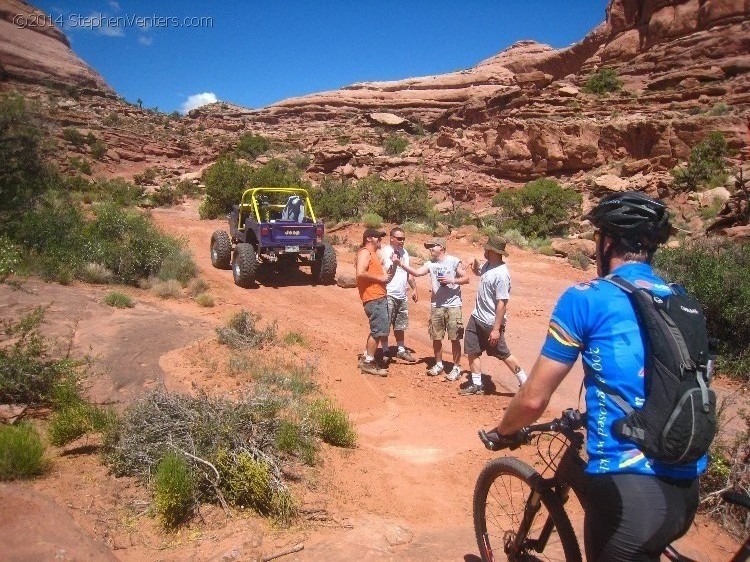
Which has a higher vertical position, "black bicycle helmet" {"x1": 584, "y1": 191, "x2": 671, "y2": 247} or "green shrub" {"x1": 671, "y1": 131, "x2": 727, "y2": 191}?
"green shrub" {"x1": 671, "y1": 131, "x2": 727, "y2": 191}

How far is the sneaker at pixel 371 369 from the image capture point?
20.5 ft

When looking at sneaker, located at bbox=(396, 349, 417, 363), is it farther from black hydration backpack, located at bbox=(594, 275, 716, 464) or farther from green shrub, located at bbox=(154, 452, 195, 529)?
black hydration backpack, located at bbox=(594, 275, 716, 464)

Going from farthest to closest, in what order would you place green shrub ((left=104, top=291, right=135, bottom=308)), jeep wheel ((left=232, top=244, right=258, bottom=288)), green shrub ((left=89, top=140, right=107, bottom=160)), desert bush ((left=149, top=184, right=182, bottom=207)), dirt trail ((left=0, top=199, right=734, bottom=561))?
green shrub ((left=89, top=140, right=107, bottom=160)), desert bush ((left=149, top=184, right=182, bottom=207)), jeep wheel ((left=232, top=244, right=258, bottom=288)), green shrub ((left=104, top=291, right=135, bottom=308)), dirt trail ((left=0, top=199, right=734, bottom=561))

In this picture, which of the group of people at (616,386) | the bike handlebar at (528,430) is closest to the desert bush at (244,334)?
the bike handlebar at (528,430)

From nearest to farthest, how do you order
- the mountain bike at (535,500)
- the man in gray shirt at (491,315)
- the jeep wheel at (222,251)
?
the mountain bike at (535,500), the man in gray shirt at (491,315), the jeep wheel at (222,251)

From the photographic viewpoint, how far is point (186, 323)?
7.24 metres

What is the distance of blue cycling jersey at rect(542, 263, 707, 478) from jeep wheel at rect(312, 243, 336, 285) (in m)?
9.13

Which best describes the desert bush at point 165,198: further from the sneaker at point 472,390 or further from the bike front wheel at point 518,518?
the bike front wheel at point 518,518

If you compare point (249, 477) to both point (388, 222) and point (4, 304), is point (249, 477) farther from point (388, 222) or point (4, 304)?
point (388, 222)

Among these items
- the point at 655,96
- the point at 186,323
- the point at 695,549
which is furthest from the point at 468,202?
the point at 695,549

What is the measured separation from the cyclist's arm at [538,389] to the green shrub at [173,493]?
210 centimetres

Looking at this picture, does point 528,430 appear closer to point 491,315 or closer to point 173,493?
point 173,493

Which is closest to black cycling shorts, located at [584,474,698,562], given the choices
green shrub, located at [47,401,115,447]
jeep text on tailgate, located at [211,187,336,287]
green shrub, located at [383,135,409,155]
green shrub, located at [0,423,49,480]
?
green shrub, located at [0,423,49,480]

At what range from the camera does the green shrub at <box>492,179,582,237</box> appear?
1992cm
